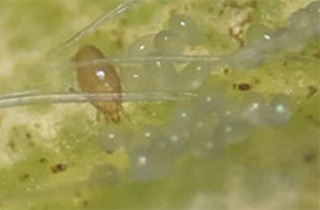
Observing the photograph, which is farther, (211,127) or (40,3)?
(40,3)

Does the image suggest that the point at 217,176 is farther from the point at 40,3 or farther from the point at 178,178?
the point at 40,3

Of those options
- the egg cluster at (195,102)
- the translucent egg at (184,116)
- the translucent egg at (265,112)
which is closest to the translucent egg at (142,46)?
the egg cluster at (195,102)

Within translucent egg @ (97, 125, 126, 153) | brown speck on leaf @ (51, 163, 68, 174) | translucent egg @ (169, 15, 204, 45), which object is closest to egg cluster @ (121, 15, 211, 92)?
translucent egg @ (169, 15, 204, 45)

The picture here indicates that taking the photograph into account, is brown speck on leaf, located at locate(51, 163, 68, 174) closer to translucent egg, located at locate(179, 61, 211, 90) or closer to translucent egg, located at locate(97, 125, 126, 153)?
translucent egg, located at locate(97, 125, 126, 153)

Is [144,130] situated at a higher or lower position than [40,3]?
lower

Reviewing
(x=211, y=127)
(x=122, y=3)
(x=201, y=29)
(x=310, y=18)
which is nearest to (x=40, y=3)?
(x=122, y=3)

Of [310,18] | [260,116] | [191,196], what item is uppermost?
[310,18]
